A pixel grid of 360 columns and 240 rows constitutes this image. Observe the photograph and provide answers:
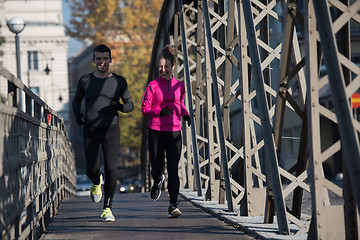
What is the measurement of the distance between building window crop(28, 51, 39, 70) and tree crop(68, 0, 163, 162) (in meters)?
24.2

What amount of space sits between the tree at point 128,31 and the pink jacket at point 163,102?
3937 cm

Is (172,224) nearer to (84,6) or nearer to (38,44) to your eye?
(84,6)

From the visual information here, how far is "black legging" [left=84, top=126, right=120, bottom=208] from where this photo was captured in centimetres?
835

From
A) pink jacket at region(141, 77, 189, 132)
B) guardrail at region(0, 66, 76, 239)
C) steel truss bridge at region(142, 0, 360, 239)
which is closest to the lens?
steel truss bridge at region(142, 0, 360, 239)

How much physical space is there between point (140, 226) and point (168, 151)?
41.8 inches

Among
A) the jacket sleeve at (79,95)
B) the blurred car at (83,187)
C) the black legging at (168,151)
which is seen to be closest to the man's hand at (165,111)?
the black legging at (168,151)

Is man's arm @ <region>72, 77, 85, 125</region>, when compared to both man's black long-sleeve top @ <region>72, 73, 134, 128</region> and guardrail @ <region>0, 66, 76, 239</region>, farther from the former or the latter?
guardrail @ <region>0, 66, 76, 239</region>

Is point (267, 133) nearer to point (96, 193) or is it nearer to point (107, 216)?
point (107, 216)

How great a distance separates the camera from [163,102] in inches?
335

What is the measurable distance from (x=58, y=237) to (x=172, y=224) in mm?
1312

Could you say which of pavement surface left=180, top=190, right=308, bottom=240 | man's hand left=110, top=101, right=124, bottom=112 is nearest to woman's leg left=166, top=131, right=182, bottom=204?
pavement surface left=180, top=190, right=308, bottom=240

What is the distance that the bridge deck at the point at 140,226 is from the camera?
7.09 m

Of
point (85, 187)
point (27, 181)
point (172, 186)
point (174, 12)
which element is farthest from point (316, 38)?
point (85, 187)

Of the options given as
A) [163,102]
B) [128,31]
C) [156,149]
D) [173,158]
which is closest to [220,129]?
[173,158]
